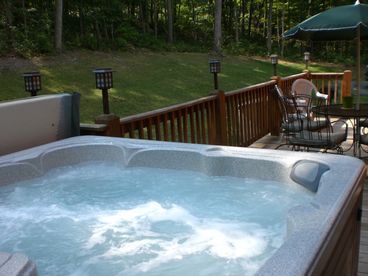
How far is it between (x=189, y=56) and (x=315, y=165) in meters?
12.9

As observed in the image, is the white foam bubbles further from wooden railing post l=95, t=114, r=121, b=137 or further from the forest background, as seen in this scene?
the forest background

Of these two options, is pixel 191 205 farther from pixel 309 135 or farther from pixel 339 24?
pixel 339 24

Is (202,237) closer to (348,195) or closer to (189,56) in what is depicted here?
(348,195)

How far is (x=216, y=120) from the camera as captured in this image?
14.1ft

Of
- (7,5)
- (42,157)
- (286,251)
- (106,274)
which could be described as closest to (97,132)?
(42,157)

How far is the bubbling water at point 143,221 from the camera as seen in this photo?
2.04 m

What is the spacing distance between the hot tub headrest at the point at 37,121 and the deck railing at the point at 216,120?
174 millimetres

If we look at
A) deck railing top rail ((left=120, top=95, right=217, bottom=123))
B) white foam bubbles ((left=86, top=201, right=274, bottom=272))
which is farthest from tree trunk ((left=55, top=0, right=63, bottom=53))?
white foam bubbles ((left=86, top=201, right=274, bottom=272))

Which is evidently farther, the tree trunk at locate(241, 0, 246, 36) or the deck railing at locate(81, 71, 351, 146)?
the tree trunk at locate(241, 0, 246, 36)

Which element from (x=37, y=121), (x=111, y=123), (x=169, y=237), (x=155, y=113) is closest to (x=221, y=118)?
(x=155, y=113)

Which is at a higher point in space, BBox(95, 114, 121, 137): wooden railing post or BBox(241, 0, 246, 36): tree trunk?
BBox(241, 0, 246, 36): tree trunk

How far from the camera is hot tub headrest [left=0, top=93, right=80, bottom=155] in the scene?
295 centimetres

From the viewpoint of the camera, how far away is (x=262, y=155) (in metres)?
2.71

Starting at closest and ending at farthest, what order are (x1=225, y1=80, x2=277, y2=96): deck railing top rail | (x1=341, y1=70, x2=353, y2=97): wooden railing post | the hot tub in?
the hot tub, (x1=225, y1=80, x2=277, y2=96): deck railing top rail, (x1=341, y1=70, x2=353, y2=97): wooden railing post
